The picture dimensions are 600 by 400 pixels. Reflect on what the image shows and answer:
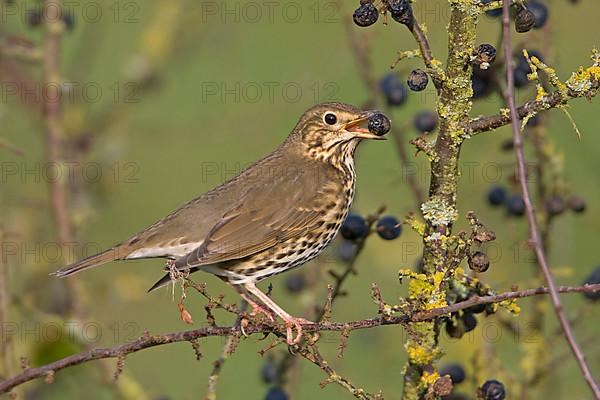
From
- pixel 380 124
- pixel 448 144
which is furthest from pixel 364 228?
pixel 448 144

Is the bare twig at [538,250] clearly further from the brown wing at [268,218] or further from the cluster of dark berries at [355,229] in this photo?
the brown wing at [268,218]

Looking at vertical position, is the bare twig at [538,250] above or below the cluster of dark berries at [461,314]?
above

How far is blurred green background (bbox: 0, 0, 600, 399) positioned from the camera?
5.73 m

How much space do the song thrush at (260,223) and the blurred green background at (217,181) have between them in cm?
34

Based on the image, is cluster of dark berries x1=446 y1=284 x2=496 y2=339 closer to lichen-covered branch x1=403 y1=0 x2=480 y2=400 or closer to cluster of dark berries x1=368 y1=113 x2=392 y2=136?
lichen-covered branch x1=403 y1=0 x2=480 y2=400

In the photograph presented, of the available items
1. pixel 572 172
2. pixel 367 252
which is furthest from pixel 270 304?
pixel 572 172

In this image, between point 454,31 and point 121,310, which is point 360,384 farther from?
point 454,31

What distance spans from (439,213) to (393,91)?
6.15ft

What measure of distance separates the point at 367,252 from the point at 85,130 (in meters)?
1.90

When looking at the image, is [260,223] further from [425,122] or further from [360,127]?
[425,122]

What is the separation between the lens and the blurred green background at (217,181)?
5727 millimetres

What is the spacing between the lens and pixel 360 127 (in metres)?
5.33

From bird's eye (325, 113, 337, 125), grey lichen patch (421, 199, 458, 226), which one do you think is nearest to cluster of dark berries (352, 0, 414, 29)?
grey lichen patch (421, 199, 458, 226)

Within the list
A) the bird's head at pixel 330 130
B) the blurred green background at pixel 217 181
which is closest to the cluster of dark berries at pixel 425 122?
the blurred green background at pixel 217 181
